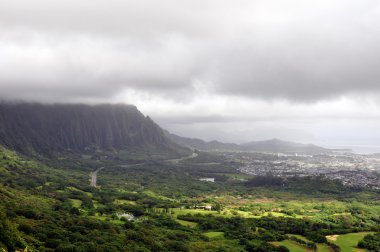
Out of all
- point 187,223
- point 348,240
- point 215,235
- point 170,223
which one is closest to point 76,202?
point 170,223

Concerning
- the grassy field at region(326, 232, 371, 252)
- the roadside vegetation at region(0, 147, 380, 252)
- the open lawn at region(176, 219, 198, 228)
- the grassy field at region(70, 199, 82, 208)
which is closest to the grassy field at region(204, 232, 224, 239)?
the roadside vegetation at region(0, 147, 380, 252)

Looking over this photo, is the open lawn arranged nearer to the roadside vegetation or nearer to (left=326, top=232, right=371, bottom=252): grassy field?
the roadside vegetation

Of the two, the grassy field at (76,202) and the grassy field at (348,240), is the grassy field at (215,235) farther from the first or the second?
the grassy field at (76,202)

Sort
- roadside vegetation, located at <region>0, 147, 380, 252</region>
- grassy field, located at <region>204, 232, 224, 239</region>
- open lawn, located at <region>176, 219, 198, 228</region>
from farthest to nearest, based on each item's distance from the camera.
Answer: open lawn, located at <region>176, 219, 198, 228</region>
grassy field, located at <region>204, 232, 224, 239</region>
roadside vegetation, located at <region>0, 147, 380, 252</region>

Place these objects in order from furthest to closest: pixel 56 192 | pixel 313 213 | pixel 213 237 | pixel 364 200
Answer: pixel 364 200, pixel 56 192, pixel 313 213, pixel 213 237

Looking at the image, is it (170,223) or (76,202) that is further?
(76,202)

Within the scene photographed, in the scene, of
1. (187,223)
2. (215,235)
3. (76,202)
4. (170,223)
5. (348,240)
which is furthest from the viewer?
(76,202)

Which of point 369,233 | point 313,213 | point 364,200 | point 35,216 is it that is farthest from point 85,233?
point 364,200

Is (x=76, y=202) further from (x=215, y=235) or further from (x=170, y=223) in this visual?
(x=215, y=235)

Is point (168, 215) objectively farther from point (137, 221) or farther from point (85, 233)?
point (85, 233)
